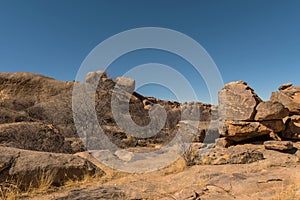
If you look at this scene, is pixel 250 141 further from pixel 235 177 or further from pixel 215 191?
pixel 215 191

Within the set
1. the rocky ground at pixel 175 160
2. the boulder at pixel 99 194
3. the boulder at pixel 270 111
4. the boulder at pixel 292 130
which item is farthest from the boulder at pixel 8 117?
the boulder at pixel 292 130

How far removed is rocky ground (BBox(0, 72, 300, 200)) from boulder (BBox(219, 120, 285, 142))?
0.03 metres

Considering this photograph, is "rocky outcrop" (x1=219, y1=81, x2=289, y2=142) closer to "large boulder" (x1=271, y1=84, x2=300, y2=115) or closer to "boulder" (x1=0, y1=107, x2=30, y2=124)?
"large boulder" (x1=271, y1=84, x2=300, y2=115)

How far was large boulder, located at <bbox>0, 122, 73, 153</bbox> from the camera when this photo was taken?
7.00 m

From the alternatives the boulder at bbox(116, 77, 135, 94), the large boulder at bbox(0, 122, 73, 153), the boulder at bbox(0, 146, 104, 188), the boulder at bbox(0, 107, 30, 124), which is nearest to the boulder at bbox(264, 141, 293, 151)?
the boulder at bbox(0, 146, 104, 188)

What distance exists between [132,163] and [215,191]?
3991mm

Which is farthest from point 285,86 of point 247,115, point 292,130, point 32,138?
point 32,138

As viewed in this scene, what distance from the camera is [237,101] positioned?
27.7 feet

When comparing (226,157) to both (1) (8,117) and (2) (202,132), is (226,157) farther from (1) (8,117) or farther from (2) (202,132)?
(1) (8,117)

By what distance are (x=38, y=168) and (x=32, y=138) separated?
3.20 metres

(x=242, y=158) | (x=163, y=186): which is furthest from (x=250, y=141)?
(x=163, y=186)

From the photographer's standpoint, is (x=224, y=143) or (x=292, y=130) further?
(x=224, y=143)

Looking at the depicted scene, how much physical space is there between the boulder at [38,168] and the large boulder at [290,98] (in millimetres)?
8404

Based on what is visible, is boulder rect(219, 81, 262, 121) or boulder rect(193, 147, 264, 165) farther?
boulder rect(219, 81, 262, 121)
